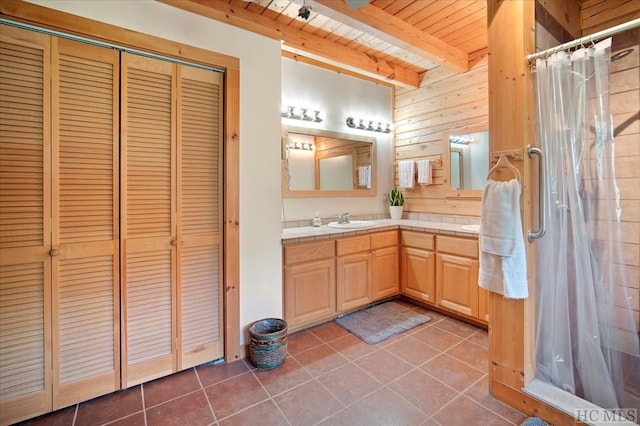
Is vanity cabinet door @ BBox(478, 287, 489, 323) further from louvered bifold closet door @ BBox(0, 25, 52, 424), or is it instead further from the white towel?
louvered bifold closet door @ BBox(0, 25, 52, 424)

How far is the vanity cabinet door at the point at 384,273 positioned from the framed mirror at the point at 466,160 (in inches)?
A: 37.9

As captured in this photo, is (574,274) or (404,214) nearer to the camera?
(574,274)

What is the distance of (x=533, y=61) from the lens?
161 cm

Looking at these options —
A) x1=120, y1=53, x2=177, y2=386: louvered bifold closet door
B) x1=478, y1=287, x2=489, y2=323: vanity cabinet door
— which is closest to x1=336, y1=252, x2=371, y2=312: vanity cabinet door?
x1=478, y1=287, x2=489, y2=323: vanity cabinet door

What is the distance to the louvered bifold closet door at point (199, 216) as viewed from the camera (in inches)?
77.5

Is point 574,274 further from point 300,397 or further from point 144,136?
point 144,136

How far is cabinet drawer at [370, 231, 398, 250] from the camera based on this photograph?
3.00 m

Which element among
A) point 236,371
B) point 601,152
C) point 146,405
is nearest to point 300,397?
point 236,371

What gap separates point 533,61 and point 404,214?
94.2 inches

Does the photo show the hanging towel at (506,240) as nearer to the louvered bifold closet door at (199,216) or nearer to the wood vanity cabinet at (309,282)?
the wood vanity cabinet at (309,282)

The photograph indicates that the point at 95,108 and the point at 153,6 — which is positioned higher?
the point at 153,6

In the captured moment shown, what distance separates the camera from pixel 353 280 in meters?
2.87

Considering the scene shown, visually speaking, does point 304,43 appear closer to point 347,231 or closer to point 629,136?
point 347,231

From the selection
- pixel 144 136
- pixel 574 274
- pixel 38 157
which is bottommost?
pixel 574 274
